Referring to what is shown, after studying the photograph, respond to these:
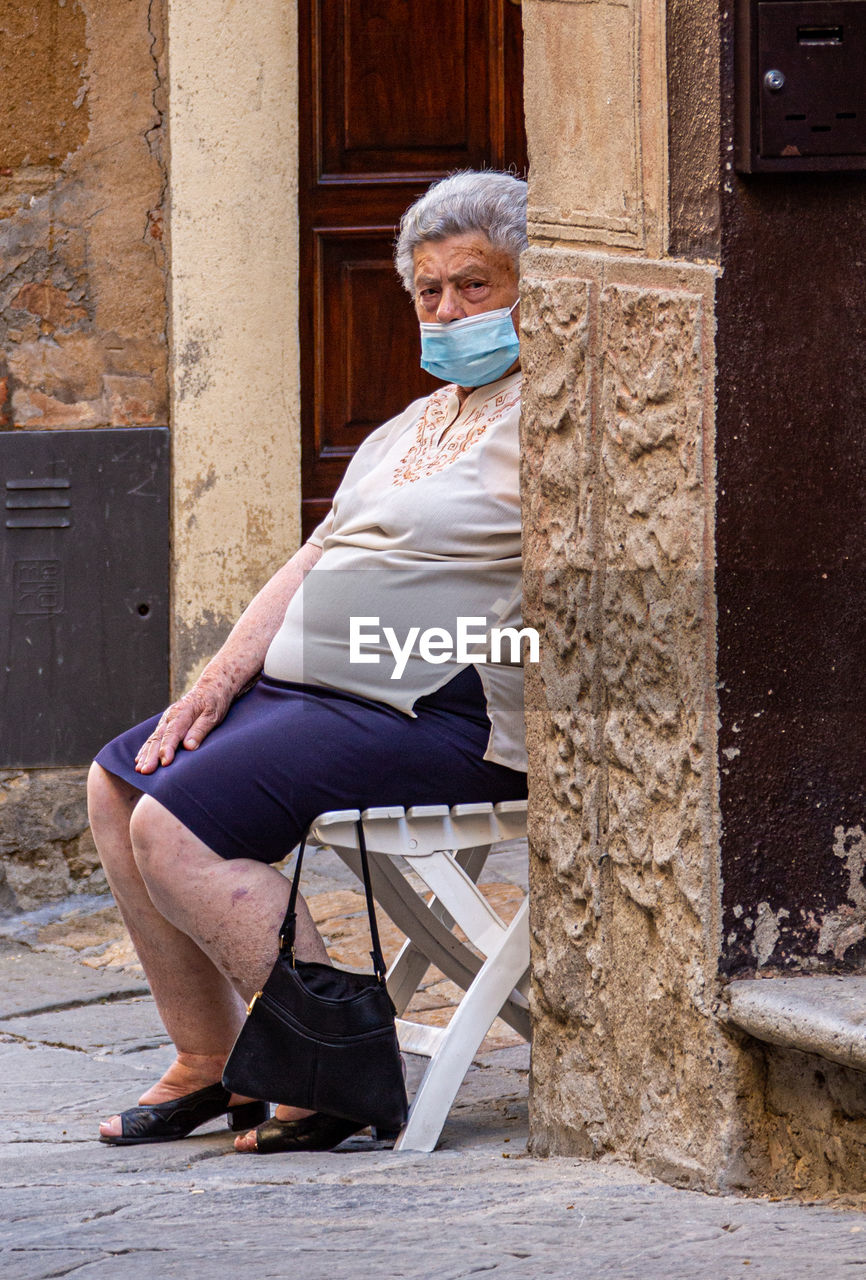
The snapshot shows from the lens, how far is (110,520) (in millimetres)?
4766

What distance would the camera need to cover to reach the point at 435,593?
2.76 meters

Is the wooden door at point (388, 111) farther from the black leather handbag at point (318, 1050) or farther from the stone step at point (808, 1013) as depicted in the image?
the stone step at point (808, 1013)

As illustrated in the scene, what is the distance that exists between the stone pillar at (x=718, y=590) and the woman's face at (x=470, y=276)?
505mm

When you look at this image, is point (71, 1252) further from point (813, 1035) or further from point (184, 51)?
point (184, 51)

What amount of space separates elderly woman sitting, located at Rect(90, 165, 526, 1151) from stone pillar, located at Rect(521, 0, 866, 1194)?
0.38m

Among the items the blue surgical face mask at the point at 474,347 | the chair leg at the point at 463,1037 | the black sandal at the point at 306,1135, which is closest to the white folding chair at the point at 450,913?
the chair leg at the point at 463,1037

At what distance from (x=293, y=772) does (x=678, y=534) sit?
A: 2.44 ft

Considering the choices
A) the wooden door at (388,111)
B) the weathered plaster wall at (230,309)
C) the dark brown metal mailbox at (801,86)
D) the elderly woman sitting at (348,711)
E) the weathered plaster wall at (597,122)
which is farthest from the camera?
the wooden door at (388,111)

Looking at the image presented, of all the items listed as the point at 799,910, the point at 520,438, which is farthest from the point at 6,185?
the point at 799,910

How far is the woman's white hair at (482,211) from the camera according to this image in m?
2.90

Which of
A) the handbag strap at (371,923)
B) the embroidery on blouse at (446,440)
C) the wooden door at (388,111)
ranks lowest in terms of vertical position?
the handbag strap at (371,923)

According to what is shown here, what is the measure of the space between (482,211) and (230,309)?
6.37 feet

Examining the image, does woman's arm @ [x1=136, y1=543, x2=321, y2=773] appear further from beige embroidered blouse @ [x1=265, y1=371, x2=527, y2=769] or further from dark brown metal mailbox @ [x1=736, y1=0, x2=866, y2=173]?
dark brown metal mailbox @ [x1=736, y1=0, x2=866, y2=173]

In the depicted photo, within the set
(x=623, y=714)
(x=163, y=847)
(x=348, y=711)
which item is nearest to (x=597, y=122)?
(x=623, y=714)
